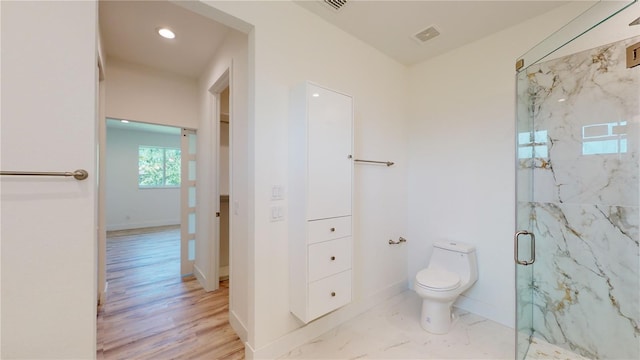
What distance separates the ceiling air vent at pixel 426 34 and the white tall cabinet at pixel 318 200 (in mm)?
1023

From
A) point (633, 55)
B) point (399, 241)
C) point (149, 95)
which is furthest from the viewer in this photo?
point (149, 95)

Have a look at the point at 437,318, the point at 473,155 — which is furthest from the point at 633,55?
the point at 437,318

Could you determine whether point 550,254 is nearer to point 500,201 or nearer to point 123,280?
point 500,201

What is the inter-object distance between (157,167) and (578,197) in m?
7.93

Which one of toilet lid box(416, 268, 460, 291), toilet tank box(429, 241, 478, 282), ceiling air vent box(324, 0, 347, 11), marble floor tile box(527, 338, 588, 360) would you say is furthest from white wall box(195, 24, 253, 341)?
marble floor tile box(527, 338, 588, 360)

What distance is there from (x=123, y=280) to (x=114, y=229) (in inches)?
149

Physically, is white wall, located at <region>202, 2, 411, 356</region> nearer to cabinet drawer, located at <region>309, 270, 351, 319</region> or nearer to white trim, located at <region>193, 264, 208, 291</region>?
cabinet drawer, located at <region>309, 270, 351, 319</region>

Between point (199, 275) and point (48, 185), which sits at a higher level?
point (48, 185)

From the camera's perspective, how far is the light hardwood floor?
70.6 inches

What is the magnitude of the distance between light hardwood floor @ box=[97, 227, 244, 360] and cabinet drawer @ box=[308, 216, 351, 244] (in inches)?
40.5

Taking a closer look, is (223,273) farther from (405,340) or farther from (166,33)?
(166,33)

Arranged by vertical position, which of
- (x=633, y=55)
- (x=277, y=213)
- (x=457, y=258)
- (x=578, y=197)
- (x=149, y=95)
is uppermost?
(x=149, y=95)

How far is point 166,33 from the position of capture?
226cm

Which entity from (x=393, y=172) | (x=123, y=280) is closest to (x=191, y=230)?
(x=123, y=280)
